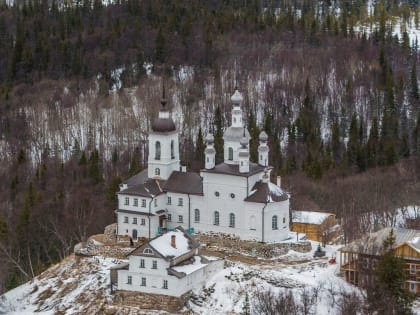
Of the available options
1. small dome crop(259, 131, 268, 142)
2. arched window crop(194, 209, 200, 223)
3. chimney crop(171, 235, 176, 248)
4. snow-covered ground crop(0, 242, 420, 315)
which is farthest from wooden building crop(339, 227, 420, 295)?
arched window crop(194, 209, 200, 223)

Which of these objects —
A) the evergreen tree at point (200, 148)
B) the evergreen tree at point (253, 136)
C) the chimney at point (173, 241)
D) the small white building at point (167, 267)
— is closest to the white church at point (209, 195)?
the small white building at point (167, 267)

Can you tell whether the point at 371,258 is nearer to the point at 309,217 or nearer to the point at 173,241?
the point at 173,241

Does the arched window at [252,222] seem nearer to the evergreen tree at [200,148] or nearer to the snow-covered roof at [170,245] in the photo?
the snow-covered roof at [170,245]

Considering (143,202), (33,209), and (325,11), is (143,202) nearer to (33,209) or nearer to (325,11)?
(33,209)

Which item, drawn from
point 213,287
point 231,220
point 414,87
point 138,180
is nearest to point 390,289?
point 213,287

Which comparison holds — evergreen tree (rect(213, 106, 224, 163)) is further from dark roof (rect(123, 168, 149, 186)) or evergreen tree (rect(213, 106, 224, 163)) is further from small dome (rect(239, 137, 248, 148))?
small dome (rect(239, 137, 248, 148))
